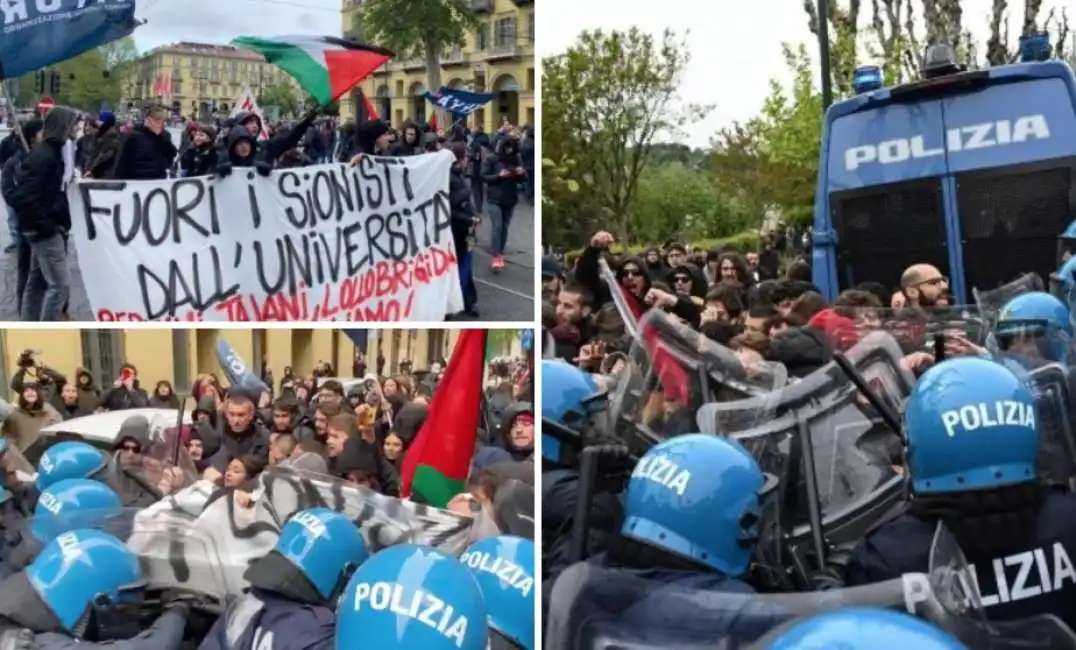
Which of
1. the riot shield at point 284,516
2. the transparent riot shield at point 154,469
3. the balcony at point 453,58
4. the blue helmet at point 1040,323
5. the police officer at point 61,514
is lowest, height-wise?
the transparent riot shield at point 154,469

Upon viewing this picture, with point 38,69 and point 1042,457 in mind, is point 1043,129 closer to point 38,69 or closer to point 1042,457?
point 1042,457

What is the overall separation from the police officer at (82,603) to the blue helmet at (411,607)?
1.01 metres

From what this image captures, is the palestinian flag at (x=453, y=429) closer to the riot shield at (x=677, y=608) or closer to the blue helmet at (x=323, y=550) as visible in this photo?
the blue helmet at (x=323, y=550)

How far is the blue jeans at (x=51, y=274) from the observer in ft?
22.1

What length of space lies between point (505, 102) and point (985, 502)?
20.0 ft

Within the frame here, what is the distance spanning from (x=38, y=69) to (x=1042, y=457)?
230 inches

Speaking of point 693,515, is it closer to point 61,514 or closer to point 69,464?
point 61,514

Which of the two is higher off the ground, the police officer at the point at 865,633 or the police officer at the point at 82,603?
the police officer at the point at 865,633

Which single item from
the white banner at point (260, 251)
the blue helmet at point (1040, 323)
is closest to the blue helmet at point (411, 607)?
the blue helmet at point (1040, 323)

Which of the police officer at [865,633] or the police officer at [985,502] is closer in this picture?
the police officer at [865,633]

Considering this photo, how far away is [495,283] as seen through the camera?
23.9ft

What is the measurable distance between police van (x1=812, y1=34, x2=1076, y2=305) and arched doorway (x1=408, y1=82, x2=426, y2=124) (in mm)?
2679

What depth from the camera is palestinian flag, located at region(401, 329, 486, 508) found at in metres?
4.54

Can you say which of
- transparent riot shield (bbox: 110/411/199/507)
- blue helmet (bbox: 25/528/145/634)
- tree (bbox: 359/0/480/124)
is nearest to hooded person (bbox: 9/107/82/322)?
transparent riot shield (bbox: 110/411/199/507)
